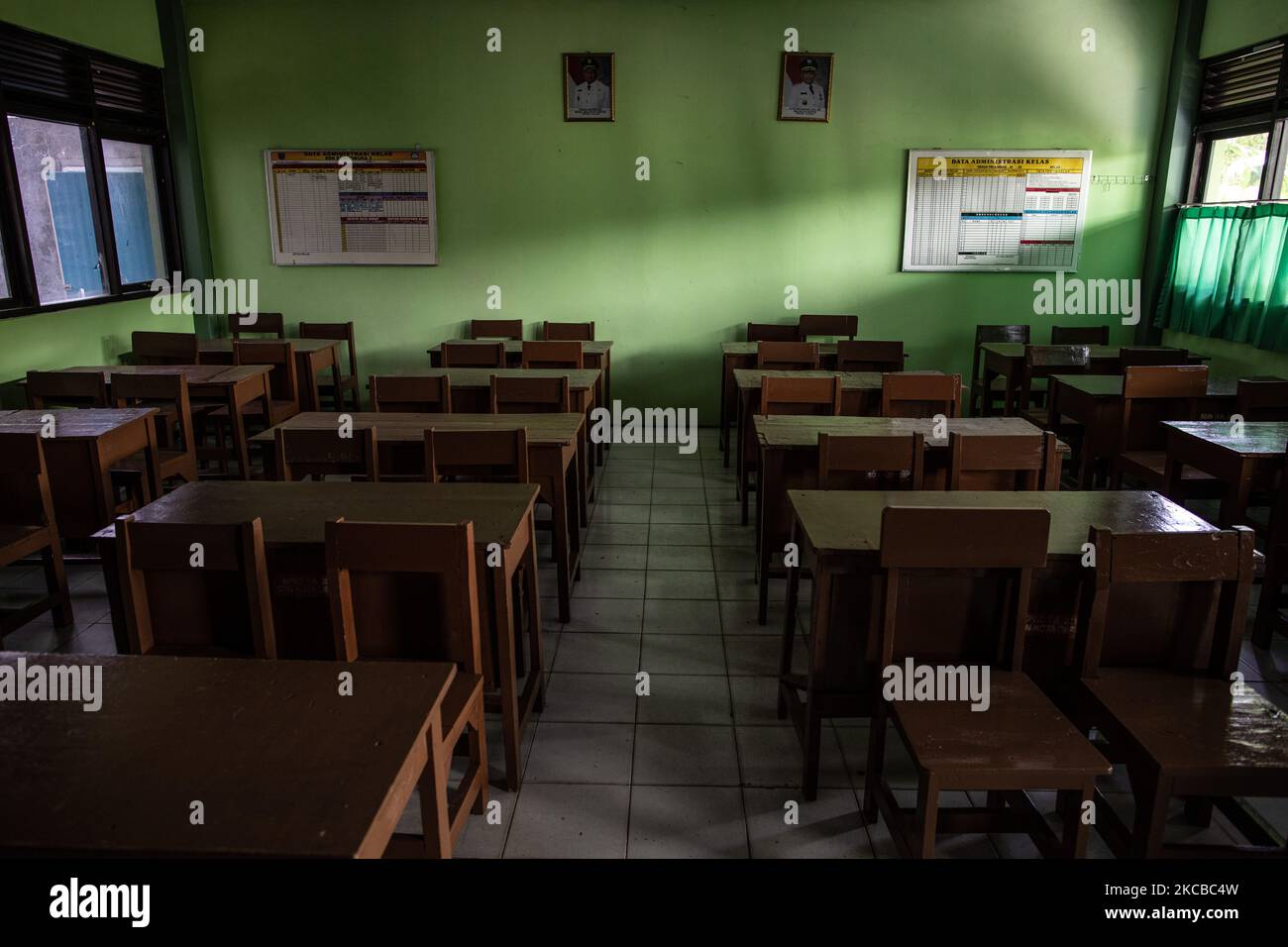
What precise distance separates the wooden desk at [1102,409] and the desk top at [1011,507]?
161 cm

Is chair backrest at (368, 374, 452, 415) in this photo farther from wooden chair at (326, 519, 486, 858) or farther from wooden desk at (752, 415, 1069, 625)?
wooden chair at (326, 519, 486, 858)

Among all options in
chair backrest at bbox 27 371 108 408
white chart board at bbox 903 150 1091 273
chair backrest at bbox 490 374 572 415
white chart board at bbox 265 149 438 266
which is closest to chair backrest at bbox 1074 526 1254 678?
chair backrest at bbox 490 374 572 415

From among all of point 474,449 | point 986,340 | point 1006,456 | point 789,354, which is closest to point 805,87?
point 986,340

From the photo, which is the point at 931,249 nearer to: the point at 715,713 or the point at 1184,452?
the point at 1184,452

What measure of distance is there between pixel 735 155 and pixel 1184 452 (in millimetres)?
4105

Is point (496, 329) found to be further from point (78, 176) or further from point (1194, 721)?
point (1194, 721)

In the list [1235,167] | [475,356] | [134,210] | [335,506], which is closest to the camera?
[335,506]

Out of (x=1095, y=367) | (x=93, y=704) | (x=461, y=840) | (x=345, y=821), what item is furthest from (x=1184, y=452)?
(x=93, y=704)

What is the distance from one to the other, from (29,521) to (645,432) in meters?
4.31

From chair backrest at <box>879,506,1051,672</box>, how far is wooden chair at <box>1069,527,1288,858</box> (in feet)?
0.53

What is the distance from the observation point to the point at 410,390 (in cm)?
388

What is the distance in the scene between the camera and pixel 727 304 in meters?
6.70

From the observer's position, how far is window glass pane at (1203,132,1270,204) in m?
5.45

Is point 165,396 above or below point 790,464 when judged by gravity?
above
